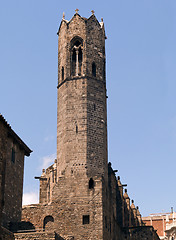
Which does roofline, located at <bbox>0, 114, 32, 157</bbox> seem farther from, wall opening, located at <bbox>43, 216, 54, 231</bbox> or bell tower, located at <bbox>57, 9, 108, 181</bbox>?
wall opening, located at <bbox>43, 216, 54, 231</bbox>

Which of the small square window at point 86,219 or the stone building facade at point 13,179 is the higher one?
the stone building facade at point 13,179

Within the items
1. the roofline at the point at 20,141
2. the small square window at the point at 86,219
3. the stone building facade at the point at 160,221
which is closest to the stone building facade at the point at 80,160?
A: the small square window at the point at 86,219

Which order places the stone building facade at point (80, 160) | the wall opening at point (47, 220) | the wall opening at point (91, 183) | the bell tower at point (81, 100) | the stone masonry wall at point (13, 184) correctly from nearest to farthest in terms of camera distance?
the stone masonry wall at point (13, 184)
the stone building facade at point (80, 160)
the wall opening at point (47, 220)
the wall opening at point (91, 183)
the bell tower at point (81, 100)

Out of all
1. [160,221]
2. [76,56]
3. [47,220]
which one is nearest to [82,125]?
[76,56]

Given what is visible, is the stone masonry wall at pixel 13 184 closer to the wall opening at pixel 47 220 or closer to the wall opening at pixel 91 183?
the wall opening at pixel 47 220

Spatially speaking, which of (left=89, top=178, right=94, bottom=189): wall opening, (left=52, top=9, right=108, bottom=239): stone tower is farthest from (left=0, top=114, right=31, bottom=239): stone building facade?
(left=89, top=178, right=94, bottom=189): wall opening

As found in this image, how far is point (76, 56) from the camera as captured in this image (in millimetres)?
44031

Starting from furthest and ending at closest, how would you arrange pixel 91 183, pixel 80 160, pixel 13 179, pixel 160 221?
pixel 160 221, pixel 80 160, pixel 91 183, pixel 13 179

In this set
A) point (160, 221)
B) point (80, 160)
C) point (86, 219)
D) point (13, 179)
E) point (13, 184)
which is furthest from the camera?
point (160, 221)

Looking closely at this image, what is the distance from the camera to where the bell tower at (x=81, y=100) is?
130 ft

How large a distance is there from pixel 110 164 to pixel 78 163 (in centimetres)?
547

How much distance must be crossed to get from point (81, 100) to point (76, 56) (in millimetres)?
5048

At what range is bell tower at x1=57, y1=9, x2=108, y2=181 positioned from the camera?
39750mm

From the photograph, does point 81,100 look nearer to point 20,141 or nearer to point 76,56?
point 76,56
